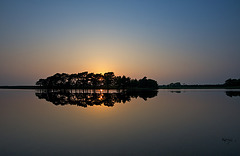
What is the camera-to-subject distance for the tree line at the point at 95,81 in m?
152

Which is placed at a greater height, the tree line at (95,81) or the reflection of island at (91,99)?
the tree line at (95,81)

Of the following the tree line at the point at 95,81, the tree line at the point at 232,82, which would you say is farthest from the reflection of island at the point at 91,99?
the tree line at the point at 232,82

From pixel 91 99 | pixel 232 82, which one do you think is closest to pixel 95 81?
pixel 91 99

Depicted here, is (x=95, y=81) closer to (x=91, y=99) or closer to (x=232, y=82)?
(x=91, y=99)

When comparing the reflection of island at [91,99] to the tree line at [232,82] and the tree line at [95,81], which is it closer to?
the tree line at [95,81]

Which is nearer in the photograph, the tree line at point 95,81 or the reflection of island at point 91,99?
the reflection of island at point 91,99

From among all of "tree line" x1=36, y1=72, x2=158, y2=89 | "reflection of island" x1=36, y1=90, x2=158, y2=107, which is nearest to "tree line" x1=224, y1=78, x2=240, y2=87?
"tree line" x1=36, y1=72, x2=158, y2=89

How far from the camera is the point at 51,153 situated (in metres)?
10.1

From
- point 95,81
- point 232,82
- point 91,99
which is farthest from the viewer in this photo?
point 232,82

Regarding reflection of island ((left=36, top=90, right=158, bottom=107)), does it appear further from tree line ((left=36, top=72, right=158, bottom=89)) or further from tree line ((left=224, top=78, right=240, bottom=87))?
tree line ((left=224, top=78, right=240, bottom=87))

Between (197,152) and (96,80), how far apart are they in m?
148

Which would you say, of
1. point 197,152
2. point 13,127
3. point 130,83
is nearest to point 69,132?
point 13,127

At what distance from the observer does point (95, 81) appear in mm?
155875

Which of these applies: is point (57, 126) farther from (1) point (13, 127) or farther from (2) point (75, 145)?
(2) point (75, 145)
